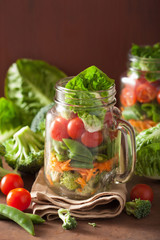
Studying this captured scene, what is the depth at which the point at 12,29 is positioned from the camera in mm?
2834

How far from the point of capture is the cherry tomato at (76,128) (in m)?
1.59

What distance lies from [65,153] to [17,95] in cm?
131

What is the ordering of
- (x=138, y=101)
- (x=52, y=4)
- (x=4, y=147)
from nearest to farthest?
(x=4, y=147)
(x=138, y=101)
(x=52, y=4)

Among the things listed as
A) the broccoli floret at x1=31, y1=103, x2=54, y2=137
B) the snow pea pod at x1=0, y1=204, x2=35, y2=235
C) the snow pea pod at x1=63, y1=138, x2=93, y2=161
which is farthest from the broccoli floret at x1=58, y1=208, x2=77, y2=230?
the broccoli floret at x1=31, y1=103, x2=54, y2=137

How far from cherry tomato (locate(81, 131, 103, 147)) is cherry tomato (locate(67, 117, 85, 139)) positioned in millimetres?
20

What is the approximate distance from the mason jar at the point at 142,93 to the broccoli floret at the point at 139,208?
679 mm

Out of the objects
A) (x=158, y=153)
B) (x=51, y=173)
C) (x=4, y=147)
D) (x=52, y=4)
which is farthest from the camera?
(x=52, y=4)

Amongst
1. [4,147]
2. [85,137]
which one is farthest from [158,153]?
[4,147]

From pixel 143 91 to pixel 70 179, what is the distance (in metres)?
0.83

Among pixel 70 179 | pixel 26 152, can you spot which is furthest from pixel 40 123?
pixel 70 179

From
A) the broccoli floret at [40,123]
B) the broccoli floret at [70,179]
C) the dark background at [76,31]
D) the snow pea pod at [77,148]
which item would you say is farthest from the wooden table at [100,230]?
the dark background at [76,31]

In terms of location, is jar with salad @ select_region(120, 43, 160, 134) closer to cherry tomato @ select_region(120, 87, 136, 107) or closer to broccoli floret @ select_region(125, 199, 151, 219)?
cherry tomato @ select_region(120, 87, 136, 107)

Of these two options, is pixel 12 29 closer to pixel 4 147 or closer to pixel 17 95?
pixel 17 95

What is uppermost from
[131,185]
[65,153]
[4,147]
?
[65,153]
